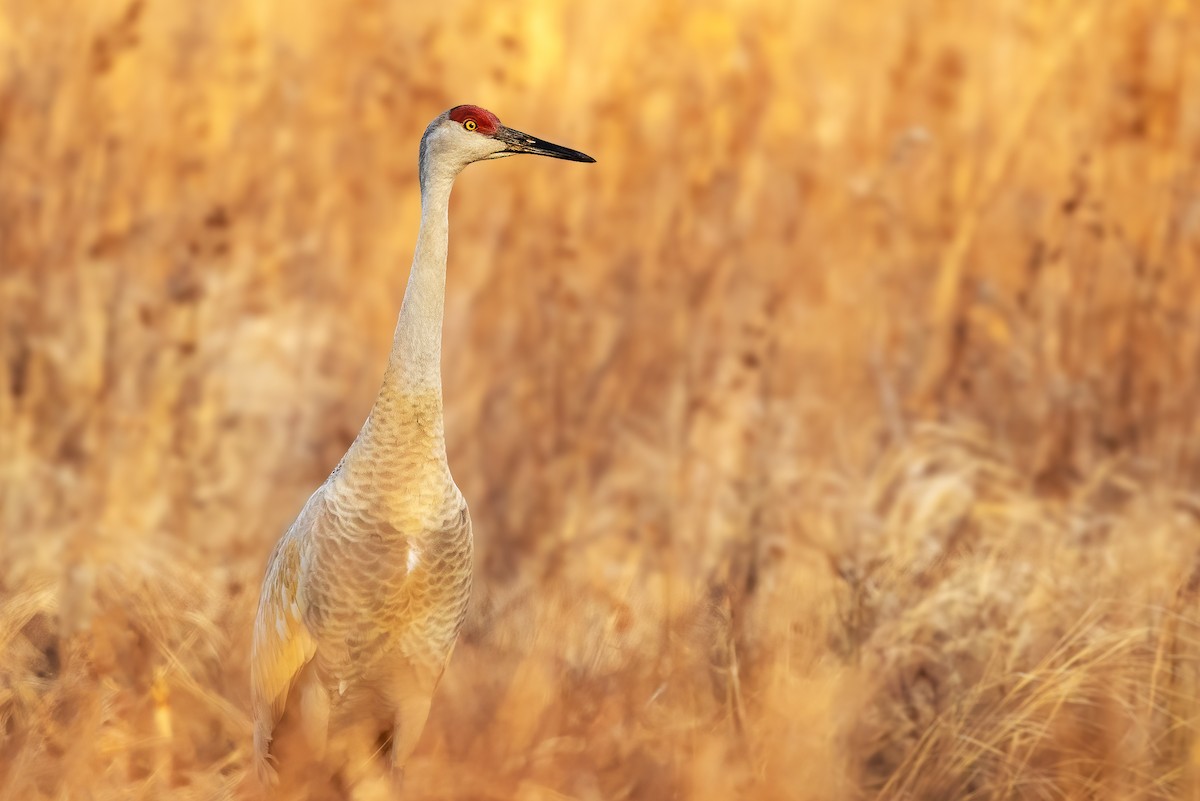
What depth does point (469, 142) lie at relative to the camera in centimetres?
328

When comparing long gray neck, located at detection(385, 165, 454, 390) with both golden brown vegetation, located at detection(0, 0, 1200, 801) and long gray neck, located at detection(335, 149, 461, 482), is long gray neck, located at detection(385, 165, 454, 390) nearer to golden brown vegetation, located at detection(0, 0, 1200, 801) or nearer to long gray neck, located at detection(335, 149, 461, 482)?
long gray neck, located at detection(335, 149, 461, 482)

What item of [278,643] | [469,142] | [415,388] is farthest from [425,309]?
[278,643]

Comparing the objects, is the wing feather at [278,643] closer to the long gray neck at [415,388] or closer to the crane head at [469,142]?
the long gray neck at [415,388]

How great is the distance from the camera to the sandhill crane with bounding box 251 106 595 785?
10.5 feet

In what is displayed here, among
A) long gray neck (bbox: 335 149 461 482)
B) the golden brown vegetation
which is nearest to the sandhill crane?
long gray neck (bbox: 335 149 461 482)

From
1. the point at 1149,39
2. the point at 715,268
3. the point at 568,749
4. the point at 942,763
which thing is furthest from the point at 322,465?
the point at 1149,39

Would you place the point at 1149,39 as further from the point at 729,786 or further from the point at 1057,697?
the point at 729,786

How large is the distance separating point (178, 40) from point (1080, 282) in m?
3.48

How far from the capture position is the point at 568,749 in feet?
11.0

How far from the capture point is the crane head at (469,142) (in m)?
3.26

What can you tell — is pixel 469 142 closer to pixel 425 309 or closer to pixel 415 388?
pixel 425 309

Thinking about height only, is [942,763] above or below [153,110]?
below

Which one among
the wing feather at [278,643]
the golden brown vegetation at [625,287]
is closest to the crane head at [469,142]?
the wing feather at [278,643]

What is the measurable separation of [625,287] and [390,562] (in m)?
2.65
